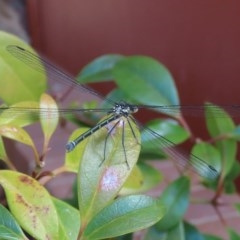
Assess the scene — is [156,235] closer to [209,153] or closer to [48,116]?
[209,153]

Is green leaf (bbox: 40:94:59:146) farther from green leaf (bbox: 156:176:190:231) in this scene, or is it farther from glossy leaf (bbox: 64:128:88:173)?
green leaf (bbox: 156:176:190:231)

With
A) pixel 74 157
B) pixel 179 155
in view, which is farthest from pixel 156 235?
pixel 74 157

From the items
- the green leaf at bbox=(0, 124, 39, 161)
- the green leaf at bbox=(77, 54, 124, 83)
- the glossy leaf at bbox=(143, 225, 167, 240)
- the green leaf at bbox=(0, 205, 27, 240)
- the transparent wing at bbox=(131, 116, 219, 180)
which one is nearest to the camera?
the green leaf at bbox=(0, 205, 27, 240)

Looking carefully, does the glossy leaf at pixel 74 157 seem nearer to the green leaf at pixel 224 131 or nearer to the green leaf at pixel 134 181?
the green leaf at pixel 134 181

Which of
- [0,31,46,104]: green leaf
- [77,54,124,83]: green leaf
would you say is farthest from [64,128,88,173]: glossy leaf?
Answer: [77,54,124,83]: green leaf

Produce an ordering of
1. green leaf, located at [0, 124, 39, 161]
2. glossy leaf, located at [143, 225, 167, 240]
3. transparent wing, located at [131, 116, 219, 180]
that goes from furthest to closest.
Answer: glossy leaf, located at [143, 225, 167, 240], transparent wing, located at [131, 116, 219, 180], green leaf, located at [0, 124, 39, 161]

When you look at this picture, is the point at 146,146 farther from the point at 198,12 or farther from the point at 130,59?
the point at 198,12
